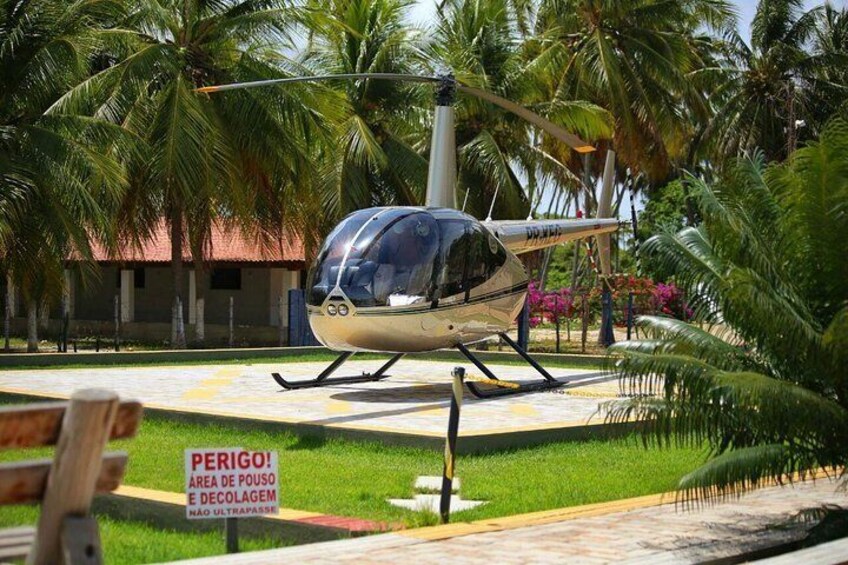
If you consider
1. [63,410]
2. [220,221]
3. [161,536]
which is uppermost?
[220,221]

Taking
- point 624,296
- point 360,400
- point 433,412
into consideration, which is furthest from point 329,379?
point 624,296

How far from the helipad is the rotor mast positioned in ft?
9.89

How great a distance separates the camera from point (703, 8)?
148 ft

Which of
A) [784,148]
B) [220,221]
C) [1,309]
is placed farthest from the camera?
[784,148]

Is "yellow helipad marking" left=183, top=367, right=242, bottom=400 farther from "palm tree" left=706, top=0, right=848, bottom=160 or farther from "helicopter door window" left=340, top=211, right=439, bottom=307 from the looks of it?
"palm tree" left=706, top=0, right=848, bottom=160

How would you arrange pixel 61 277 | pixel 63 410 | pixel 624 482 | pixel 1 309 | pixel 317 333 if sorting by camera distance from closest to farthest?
pixel 63 410 → pixel 624 482 → pixel 317 333 → pixel 61 277 → pixel 1 309

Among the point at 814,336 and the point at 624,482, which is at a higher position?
the point at 814,336

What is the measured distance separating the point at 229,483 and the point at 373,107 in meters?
29.9

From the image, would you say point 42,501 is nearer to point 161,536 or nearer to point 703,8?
point 161,536

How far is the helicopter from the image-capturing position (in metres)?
17.7

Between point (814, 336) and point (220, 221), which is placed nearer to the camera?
point (814, 336)

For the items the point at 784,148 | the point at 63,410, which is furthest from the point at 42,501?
the point at 784,148

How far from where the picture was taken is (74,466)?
4914 millimetres

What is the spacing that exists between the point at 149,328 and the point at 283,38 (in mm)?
12186
